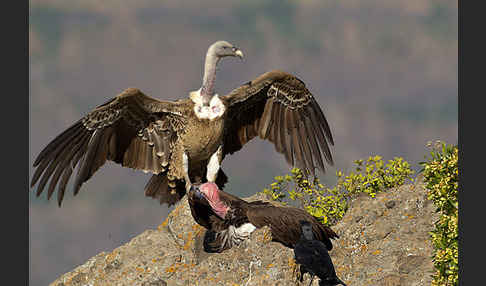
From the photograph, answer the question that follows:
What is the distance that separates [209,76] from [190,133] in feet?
3.35

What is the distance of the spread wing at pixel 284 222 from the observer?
1030 centimetres

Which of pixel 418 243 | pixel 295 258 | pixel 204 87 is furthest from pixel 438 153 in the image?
pixel 204 87

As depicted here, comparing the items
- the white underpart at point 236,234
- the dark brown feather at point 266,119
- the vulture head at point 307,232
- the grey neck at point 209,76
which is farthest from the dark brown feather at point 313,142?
the vulture head at point 307,232

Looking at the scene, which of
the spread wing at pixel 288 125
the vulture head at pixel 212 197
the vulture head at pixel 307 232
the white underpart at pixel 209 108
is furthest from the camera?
the spread wing at pixel 288 125

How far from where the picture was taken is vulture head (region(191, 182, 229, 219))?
443 inches

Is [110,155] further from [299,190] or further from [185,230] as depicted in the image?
[299,190]

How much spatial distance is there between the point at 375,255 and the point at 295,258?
393 cm

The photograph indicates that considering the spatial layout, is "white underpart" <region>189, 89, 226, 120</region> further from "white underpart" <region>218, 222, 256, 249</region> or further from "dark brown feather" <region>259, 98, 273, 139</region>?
"white underpart" <region>218, 222, 256, 249</region>

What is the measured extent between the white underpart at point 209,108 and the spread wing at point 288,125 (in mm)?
1161

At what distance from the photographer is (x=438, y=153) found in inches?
433

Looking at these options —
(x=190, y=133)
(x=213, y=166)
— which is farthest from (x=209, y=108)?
(x=213, y=166)

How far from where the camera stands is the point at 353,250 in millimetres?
13164

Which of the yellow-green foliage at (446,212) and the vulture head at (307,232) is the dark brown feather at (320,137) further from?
the vulture head at (307,232)

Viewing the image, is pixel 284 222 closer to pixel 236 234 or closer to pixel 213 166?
pixel 236 234
